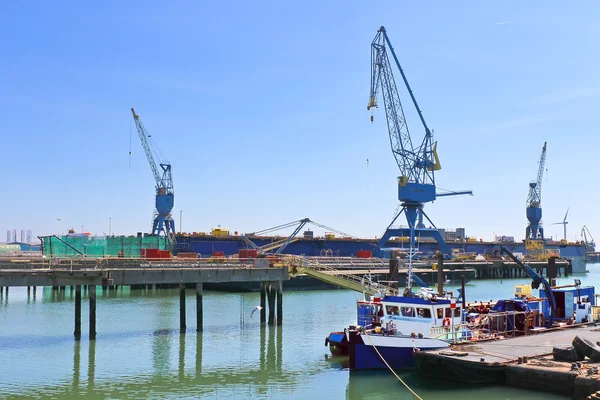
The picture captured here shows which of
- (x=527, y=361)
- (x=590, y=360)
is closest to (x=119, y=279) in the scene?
(x=527, y=361)

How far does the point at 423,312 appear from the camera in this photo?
3831 cm

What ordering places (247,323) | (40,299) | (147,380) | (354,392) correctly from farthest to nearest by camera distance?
(40,299)
(247,323)
(147,380)
(354,392)

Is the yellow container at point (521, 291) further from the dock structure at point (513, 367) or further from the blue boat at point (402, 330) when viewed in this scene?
the blue boat at point (402, 330)

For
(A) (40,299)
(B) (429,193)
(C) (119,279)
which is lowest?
(A) (40,299)

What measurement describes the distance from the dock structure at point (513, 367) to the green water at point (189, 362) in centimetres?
60

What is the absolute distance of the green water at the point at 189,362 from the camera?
1321 inches

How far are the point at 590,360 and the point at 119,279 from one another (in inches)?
1282

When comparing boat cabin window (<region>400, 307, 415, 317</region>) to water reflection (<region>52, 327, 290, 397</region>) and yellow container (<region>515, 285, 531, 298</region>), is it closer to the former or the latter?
water reflection (<region>52, 327, 290, 397</region>)

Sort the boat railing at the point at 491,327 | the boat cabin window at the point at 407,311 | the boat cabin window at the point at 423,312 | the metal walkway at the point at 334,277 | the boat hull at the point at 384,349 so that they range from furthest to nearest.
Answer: the metal walkway at the point at 334,277 → the boat cabin window at the point at 407,311 → the boat railing at the point at 491,327 → the boat cabin window at the point at 423,312 → the boat hull at the point at 384,349

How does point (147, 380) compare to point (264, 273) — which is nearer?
point (147, 380)

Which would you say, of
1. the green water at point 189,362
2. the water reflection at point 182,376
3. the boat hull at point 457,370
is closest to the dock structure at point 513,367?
the boat hull at point 457,370

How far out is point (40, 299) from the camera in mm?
86125

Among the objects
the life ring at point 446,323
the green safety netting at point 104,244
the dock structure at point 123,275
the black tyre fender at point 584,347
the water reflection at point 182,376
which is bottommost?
the water reflection at point 182,376

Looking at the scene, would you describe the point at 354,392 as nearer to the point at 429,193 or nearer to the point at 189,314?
the point at 189,314
